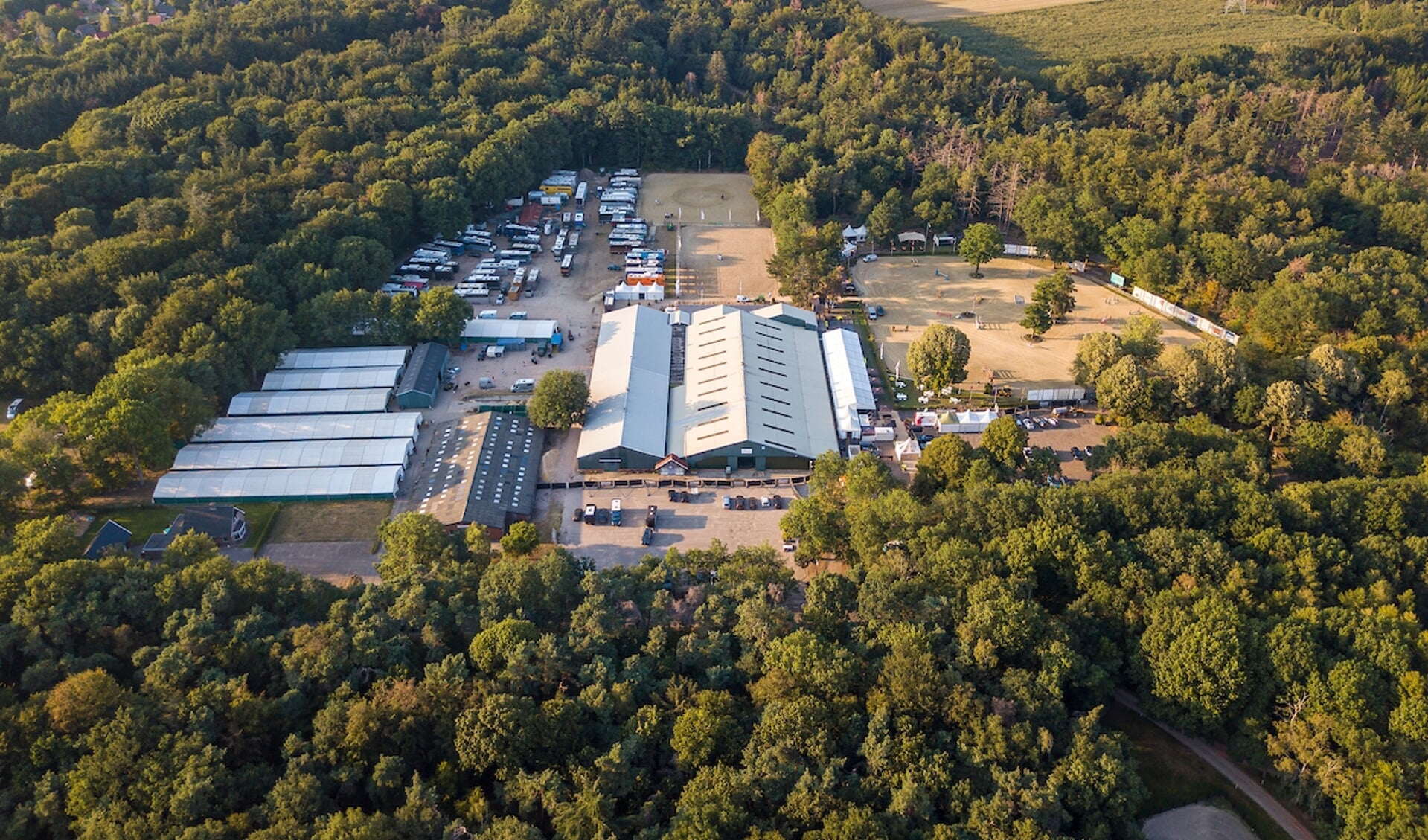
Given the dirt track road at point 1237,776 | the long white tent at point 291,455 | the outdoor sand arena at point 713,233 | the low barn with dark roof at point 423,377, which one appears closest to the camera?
the dirt track road at point 1237,776

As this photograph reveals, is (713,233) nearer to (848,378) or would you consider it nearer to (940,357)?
(848,378)

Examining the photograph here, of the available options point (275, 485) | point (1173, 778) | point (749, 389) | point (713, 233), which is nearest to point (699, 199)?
point (713, 233)

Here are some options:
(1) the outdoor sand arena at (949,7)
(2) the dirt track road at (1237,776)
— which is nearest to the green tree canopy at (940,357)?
(2) the dirt track road at (1237,776)

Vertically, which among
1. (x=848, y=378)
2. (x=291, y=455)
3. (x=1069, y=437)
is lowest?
(x=1069, y=437)

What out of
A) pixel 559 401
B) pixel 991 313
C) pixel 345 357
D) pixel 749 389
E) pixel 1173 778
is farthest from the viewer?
pixel 991 313

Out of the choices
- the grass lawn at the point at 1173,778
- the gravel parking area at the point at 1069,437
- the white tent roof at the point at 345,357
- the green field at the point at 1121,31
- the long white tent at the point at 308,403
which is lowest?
the grass lawn at the point at 1173,778

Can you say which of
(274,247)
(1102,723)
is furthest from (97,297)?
(1102,723)

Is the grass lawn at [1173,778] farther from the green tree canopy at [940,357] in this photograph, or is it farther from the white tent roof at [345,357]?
the white tent roof at [345,357]
